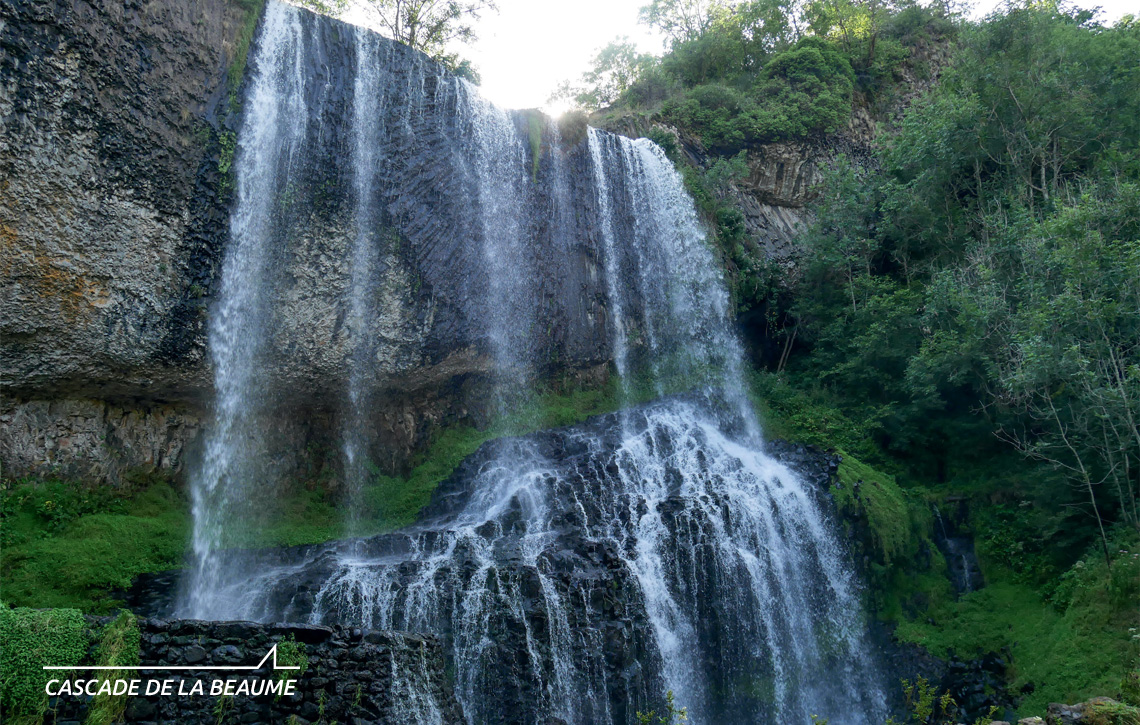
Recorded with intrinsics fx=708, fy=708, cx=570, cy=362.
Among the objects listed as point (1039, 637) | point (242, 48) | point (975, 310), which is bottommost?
point (1039, 637)

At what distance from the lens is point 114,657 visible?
6074mm

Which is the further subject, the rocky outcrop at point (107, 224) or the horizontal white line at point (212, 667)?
the rocky outcrop at point (107, 224)

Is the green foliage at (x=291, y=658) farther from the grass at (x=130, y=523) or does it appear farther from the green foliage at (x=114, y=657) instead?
the grass at (x=130, y=523)

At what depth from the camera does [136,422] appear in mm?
12922

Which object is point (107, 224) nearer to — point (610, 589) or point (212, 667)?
point (212, 667)

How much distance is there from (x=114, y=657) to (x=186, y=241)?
816 centimetres

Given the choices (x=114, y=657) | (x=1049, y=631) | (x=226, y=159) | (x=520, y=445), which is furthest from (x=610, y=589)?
(x=226, y=159)

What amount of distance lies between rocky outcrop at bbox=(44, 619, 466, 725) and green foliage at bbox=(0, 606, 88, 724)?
15 centimetres

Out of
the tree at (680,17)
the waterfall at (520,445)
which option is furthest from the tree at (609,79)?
the waterfall at (520,445)

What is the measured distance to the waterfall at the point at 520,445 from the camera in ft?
34.6

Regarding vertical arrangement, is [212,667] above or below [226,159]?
below

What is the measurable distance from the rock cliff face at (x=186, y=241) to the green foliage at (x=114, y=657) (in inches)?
273

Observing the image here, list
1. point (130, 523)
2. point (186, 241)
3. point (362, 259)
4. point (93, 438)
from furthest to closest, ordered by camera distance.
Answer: point (362, 259), point (93, 438), point (186, 241), point (130, 523)

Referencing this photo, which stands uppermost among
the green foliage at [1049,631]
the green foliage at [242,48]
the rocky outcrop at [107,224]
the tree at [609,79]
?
the tree at [609,79]
